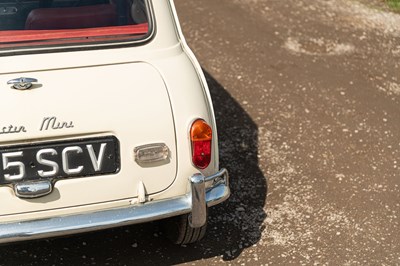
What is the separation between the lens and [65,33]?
4324mm

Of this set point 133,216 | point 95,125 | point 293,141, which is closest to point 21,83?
point 95,125

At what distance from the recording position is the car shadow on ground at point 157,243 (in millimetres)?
4656

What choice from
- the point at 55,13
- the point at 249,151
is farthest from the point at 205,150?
the point at 249,151

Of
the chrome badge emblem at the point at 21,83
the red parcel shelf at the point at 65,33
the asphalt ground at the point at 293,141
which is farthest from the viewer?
the asphalt ground at the point at 293,141

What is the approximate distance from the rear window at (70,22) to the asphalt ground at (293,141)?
1.31 metres

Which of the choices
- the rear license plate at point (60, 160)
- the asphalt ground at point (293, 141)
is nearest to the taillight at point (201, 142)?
the rear license plate at point (60, 160)

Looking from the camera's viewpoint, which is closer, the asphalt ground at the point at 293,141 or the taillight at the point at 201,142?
the taillight at the point at 201,142

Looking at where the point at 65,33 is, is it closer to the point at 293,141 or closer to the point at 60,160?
the point at 60,160

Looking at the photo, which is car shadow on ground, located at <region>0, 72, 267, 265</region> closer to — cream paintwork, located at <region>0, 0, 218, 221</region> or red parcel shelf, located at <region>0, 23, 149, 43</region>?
cream paintwork, located at <region>0, 0, 218, 221</region>

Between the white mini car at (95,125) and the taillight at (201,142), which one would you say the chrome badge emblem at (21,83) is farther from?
the taillight at (201,142)

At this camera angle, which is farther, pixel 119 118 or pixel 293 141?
pixel 293 141

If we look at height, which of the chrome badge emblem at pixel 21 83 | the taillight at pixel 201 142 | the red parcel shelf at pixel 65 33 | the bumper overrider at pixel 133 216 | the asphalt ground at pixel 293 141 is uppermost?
the red parcel shelf at pixel 65 33

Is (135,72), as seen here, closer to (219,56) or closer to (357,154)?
(357,154)

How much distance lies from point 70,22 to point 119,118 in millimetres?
736
